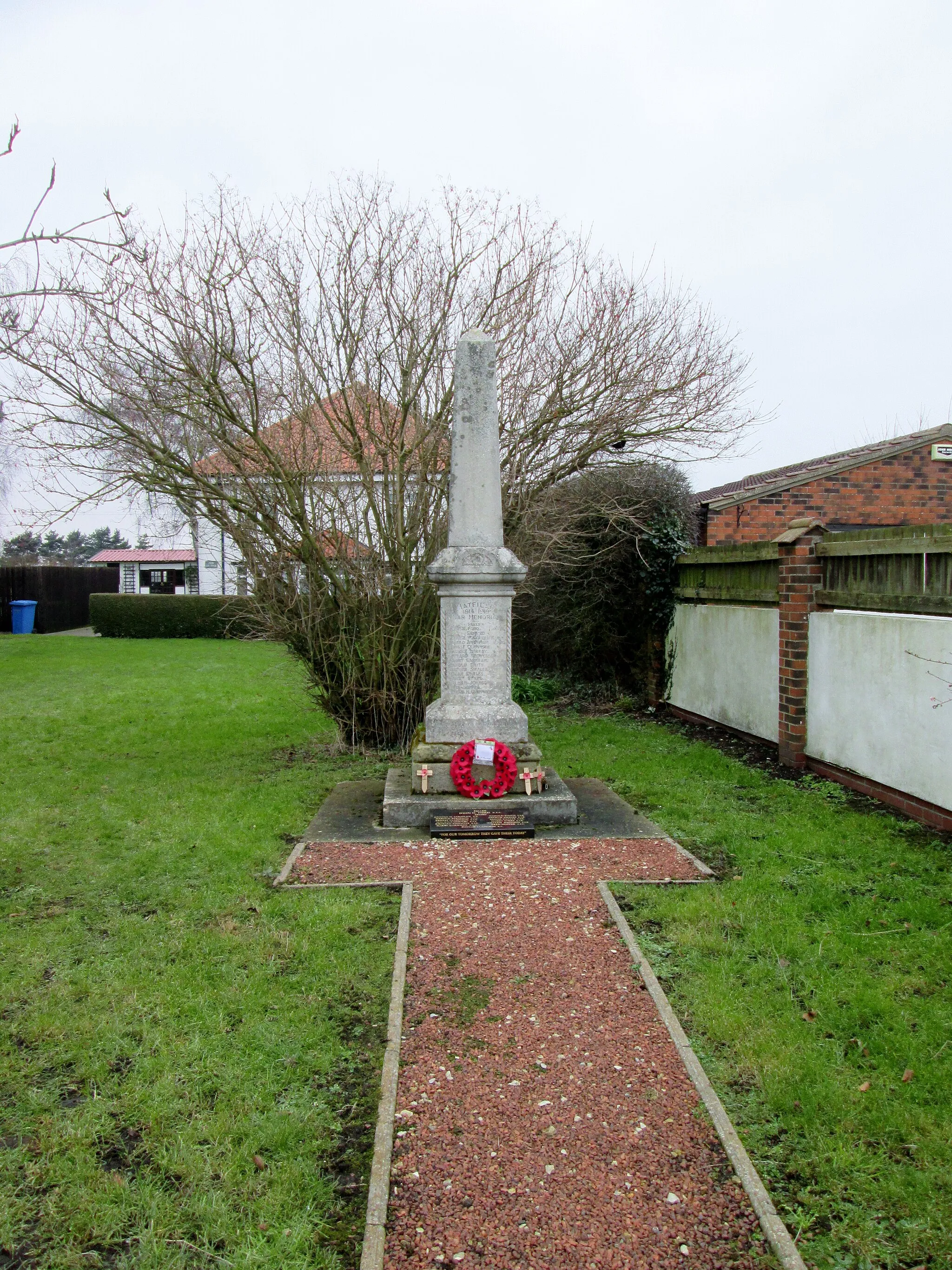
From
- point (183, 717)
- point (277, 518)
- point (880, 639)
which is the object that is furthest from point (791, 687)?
point (183, 717)

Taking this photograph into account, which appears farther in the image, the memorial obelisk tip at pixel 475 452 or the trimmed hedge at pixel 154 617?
the trimmed hedge at pixel 154 617

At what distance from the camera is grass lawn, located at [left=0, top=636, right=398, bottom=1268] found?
2.51m

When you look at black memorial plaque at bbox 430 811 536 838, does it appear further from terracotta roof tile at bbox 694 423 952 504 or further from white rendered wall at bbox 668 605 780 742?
terracotta roof tile at bbox 694 423 952 504

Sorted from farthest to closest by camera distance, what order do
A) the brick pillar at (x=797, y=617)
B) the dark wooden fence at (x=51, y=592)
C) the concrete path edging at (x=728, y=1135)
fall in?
the dark wooden fence at (x=51, y=592)
the brick pillar at (x=797, y=617)
the concrete path edging at (x=728, y=1135)

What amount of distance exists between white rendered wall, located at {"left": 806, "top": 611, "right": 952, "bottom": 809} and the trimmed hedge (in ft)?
69.7

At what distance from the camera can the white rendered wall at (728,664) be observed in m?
8.70

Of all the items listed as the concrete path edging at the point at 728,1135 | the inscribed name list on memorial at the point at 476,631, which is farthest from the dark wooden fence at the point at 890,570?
the concrete path edging at the point at 728,1135

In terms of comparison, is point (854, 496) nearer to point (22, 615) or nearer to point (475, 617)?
point (475, 617)

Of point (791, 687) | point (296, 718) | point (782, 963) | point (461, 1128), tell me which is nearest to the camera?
point (461, 1128)

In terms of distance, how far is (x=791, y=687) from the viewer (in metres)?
7.93

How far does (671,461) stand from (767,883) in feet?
20.9

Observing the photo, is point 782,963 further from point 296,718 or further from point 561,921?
point 296,718

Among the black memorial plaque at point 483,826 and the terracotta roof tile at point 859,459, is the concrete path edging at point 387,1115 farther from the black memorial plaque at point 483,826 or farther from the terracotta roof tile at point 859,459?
the terracotta roof tile at point 859,459

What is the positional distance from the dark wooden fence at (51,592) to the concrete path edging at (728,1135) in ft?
90.4
